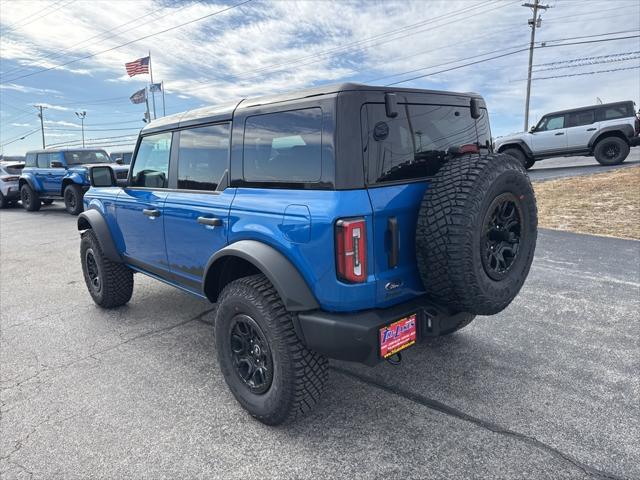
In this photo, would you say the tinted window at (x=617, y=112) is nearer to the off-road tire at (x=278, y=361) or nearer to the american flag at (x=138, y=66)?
the off-road tire at (x=278, y=361)

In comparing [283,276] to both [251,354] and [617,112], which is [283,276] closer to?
[251,354]

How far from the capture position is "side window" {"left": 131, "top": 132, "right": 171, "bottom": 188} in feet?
11.9

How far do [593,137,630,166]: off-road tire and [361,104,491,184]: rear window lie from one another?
13.2m

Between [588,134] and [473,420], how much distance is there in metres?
14.2

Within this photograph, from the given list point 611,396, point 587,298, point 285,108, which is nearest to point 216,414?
point 285,108

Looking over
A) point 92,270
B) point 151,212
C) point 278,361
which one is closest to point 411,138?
point 278,361

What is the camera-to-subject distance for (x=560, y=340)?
3.49 m

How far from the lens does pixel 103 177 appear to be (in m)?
4.23

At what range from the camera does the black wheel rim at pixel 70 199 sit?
1227cm

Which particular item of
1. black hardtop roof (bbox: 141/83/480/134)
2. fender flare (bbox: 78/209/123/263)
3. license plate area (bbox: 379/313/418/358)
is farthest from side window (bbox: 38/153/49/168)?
license plate area (bbox: 379/313/418/358)

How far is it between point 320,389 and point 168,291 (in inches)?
130

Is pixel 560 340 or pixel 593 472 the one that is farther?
pixel 560 340

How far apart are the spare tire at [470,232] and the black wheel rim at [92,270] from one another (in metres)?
3.74

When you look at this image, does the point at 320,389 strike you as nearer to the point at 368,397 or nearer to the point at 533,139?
the point at 368,397
